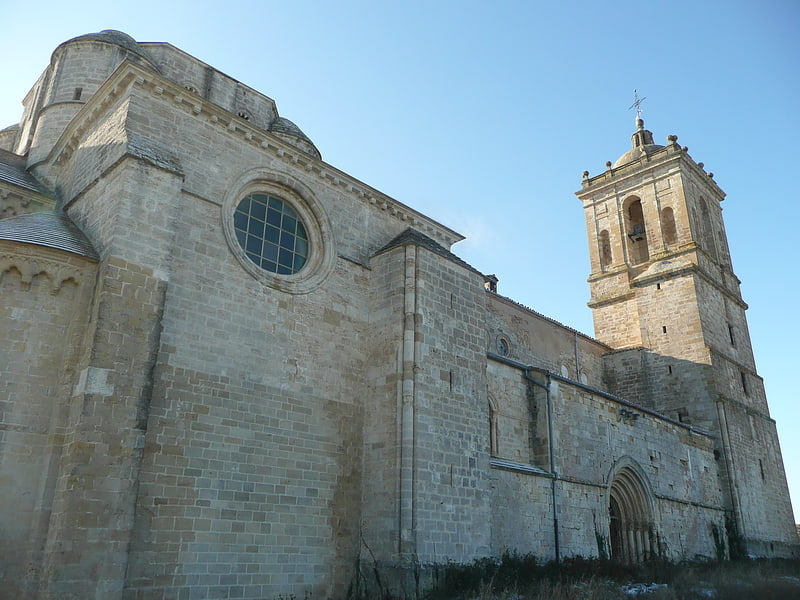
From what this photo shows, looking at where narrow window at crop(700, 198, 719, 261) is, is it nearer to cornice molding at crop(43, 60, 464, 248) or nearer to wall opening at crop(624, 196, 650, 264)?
wall opening at crop(624, 196, 650, 264)

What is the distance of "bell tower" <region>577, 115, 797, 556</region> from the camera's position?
23234 millimetres

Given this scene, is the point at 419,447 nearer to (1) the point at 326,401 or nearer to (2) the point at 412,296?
(1) the point at 326,401

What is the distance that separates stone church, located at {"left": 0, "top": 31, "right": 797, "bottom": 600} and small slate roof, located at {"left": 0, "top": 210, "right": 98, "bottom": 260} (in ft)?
0.16

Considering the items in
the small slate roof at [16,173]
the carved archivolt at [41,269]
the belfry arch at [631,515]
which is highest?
the small slate roof at [16,173]

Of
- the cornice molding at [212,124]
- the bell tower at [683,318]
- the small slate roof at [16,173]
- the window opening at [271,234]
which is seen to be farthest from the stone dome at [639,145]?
the small slate roof at [16,173]

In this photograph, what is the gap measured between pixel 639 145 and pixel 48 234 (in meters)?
26.5

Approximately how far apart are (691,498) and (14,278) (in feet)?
64.4

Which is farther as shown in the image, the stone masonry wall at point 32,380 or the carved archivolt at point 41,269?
the carved archivolt at point 41,269

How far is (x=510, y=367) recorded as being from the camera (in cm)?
1551

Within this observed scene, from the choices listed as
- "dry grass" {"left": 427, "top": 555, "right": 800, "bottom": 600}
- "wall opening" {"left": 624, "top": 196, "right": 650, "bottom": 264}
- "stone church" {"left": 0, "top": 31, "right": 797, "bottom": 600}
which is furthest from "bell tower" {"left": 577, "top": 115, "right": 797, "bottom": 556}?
"dry grass" {"left": 427, "top": 555, "right": 800, "bottom": 600}

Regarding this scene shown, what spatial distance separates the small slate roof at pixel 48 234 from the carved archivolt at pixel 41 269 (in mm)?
244

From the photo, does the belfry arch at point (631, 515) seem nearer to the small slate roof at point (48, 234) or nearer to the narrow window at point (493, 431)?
the narrow window at point (493, 431)

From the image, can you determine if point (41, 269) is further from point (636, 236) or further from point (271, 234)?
point (636, 236)

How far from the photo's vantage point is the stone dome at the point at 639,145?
28.8 metres
